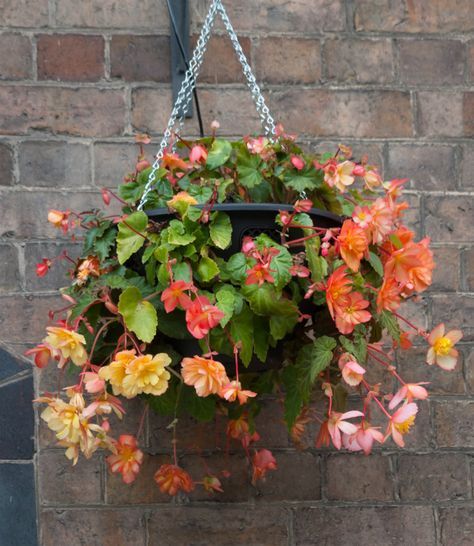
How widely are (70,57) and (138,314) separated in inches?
32.4

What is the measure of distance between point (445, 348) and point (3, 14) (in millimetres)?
1194

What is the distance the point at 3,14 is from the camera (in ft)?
6.23

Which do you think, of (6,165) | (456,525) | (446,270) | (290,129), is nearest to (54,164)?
(6,165)

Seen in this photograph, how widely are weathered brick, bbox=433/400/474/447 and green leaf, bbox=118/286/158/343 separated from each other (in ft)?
2.74

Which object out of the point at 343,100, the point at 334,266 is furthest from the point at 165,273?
the point at 343,100

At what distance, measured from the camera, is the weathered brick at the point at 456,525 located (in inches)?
73.6

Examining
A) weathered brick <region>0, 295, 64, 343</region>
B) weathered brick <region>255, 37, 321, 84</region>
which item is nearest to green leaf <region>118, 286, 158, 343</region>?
weathered brick <region>0, 295, 64, 343</region>

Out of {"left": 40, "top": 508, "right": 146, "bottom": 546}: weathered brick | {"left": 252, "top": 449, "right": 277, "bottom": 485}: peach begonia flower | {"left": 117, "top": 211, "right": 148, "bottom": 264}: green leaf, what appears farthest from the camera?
{"left": 40, "top": 508, "right": 146, "bottom": 546}: weathered brick

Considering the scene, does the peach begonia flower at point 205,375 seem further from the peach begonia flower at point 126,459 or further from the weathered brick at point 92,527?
the weathered brick at point 92,527

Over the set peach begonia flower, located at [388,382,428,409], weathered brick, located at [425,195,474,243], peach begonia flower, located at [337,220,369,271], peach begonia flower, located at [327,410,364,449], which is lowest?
peach begonia flower, located at [327,410,364,449]

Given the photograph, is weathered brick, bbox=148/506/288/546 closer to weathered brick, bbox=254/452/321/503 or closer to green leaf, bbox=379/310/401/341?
weathered brick, bbox=254/452/321/503

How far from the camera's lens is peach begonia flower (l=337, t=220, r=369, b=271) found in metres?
1.32

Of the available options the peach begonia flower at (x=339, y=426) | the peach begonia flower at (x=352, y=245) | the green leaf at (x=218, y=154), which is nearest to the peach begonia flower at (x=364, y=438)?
the peach begonia flower at (x=339, y=426)

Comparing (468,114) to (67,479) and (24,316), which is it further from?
(67,479)
